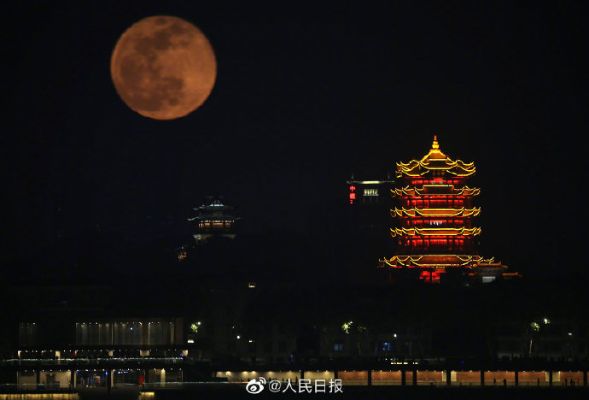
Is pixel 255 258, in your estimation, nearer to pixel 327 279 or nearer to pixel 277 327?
pixel 327 279

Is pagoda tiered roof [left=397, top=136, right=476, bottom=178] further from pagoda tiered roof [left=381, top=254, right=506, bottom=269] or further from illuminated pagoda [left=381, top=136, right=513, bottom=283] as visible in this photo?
pagoda tiered roof [left=381, top=254, right=506, bottom=269]

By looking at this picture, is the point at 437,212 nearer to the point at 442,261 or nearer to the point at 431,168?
the point at 431,168

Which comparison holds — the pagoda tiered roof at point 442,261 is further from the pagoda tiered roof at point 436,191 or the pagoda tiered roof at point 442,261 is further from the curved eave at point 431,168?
the curved eave at point 431,168

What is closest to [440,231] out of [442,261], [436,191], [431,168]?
[442,261]

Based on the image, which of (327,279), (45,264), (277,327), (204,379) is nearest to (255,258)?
(327,279)

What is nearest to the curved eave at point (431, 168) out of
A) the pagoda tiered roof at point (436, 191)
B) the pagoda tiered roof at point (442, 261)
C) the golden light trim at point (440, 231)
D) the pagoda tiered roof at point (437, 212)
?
the pagoda tiered roof at point (436, 191)

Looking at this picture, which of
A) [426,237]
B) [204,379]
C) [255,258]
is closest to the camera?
[204,379]

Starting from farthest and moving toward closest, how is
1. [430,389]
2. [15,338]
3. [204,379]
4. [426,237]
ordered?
[426,237] < [15,338] < [204,379] < [430,389]
